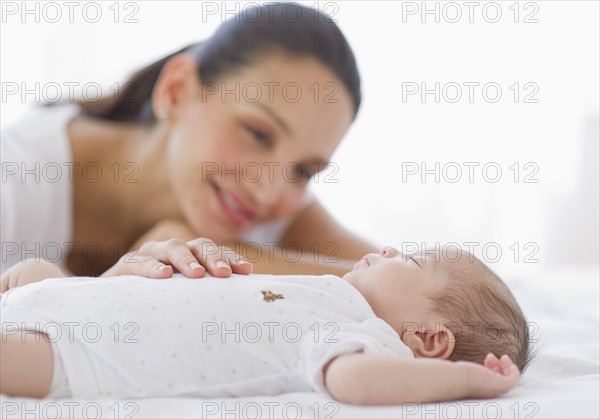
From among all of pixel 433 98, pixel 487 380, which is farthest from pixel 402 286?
pixel 433 98

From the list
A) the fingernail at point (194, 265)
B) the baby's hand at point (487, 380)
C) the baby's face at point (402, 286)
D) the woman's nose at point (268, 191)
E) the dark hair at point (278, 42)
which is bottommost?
the woman's nose at point (268, 191)

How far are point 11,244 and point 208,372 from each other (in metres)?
1.22

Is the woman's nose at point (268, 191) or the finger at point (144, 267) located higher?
the finger at point (144, 267)

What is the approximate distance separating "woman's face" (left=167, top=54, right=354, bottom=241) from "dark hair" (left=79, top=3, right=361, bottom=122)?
0.09ft

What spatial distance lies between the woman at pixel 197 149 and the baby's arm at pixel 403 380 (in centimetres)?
81

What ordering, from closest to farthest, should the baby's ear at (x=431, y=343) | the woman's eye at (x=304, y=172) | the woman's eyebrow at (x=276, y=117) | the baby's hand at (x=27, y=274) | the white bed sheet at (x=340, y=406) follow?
1. the white bed sheet at (x=340, y=406)
2. the baby's ear at (x=431, y=343)
3. the baby's hand at (x=27, y=274)
4. the woman's eyebrow at (x=276, y=117)
5. the woman's eye at (x=304, y=172)

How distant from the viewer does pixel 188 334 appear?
33.9 inches

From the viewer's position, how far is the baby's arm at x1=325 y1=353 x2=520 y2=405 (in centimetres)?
79

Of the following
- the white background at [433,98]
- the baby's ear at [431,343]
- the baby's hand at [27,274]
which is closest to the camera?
the baby's ear at [431,343]

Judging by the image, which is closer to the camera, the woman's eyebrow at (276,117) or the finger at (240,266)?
the finger at (240,266)

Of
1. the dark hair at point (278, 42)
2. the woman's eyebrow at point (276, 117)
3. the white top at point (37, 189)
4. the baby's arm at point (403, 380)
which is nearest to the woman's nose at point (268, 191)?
the woman's eyebrow at point (276, 117)

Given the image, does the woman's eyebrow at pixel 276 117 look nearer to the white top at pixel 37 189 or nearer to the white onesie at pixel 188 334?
the white top at pixel 37 189

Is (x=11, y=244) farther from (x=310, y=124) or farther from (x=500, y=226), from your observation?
(x=500, y=226)

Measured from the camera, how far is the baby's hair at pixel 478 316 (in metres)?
0.95
